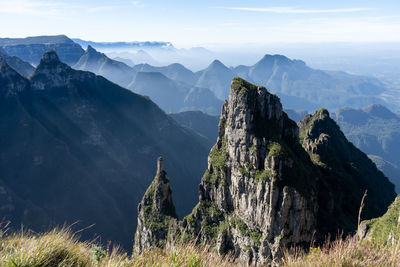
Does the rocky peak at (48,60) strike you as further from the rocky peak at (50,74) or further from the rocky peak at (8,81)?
the rocky peak at (8,81)

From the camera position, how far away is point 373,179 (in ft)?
278

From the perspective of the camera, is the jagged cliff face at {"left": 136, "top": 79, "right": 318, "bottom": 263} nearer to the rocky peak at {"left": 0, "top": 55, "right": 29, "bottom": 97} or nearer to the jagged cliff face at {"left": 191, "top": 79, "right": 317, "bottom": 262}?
the jagged cliff face at {"left": 191, "top": 79, "right": 317, "bottom": 262}

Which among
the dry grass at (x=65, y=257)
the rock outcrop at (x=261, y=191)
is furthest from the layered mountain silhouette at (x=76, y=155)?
the dry grass at (x=65, y=257)

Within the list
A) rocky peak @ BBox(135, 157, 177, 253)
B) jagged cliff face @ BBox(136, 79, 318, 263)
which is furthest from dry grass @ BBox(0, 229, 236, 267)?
rocky peak @ BBox(135, 157, 177, 253)

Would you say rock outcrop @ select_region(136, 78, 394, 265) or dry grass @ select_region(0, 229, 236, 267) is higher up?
dry grass @ select_region(0, 229, 236, 267)

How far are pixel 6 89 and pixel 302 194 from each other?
18067 cm

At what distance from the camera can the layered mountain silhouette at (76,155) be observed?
123250 millimetres

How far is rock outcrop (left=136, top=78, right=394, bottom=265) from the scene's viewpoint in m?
43.0

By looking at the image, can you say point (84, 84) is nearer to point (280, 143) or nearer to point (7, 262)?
point (280, 143)

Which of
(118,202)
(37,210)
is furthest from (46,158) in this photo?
(118,202)

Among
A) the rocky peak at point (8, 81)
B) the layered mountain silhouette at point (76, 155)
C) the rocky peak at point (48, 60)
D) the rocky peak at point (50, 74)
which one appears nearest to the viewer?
the layered mountain silhouette at point (76, 155)

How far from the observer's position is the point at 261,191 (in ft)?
148

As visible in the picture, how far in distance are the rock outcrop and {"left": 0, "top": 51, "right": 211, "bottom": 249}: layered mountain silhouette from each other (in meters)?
70.8

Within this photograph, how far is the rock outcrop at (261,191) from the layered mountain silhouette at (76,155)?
7078cm
